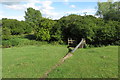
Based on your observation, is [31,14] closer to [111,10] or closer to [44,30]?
[44,30]

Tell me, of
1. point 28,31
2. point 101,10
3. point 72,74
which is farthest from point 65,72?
point 101,10

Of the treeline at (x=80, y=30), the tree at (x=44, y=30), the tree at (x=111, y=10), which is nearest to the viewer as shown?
the treeline at (x=80, y=30)

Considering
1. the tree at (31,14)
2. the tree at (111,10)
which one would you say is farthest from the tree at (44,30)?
the tree at (31,14)

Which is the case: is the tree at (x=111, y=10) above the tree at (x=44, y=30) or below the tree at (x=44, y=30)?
above

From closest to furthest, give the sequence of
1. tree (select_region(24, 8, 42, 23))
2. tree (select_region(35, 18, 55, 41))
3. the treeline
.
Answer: the treeline
tree (select_region(35, 18, 55, 41))
tree (select_region(24, 8, 42, 23))

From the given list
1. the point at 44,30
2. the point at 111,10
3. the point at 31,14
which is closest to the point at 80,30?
the point at 44,30

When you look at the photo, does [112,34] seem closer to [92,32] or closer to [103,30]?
[103,30]

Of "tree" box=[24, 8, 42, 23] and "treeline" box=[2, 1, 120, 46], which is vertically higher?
"tree" box=[24, 8, 42, 23]

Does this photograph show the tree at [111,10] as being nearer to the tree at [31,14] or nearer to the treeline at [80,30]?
the treeline at [80,30]

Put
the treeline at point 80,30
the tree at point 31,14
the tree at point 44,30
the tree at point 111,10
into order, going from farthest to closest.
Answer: the tree at point 31,14 < the tree at point 111,10 < the tree at point 44,30 < the treeline at point 80,30

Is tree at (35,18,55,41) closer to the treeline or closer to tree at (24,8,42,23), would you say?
the treeline

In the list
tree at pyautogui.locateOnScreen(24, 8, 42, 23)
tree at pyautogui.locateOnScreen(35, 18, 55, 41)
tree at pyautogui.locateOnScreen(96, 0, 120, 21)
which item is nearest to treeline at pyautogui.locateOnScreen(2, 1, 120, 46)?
tree at pyautogui.locateOnScreen(35, 18, 55, 41)

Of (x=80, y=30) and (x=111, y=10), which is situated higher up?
(x=111, y=10)

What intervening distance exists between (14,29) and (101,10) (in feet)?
61.0
